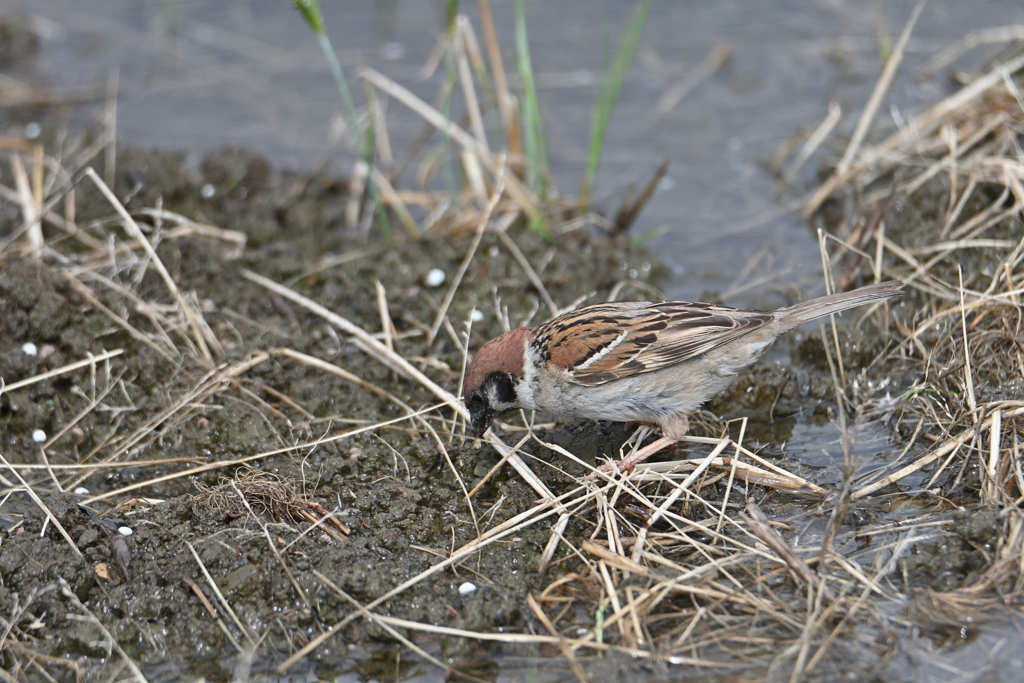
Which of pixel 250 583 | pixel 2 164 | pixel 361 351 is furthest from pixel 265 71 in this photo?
pixel 250 583

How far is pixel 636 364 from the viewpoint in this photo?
4.49m

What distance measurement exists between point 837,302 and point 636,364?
3.44 feet

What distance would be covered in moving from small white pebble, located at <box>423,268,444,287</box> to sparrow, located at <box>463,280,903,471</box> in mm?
1452

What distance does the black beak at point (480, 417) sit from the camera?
4.62 meters

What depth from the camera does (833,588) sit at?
3619 millimetres

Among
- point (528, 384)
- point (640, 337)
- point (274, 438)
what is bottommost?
point (274, 438)

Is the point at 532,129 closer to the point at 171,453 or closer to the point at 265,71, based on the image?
the point at 171,453

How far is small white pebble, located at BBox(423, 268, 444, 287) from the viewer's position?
598cm

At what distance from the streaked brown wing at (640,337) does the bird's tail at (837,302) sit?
0.34 feet

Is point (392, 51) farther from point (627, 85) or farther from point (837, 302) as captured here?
point (837, 302)

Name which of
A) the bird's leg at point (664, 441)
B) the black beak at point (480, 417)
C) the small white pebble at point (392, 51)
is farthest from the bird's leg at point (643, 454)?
the small white pebble at point (392, 51)

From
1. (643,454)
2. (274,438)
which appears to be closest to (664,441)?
(643,454)

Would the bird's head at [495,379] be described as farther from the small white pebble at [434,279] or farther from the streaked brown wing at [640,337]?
the small white pebble at [434,279]

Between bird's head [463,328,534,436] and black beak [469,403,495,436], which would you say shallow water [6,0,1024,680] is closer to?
bird's head [463,328,534,436]
